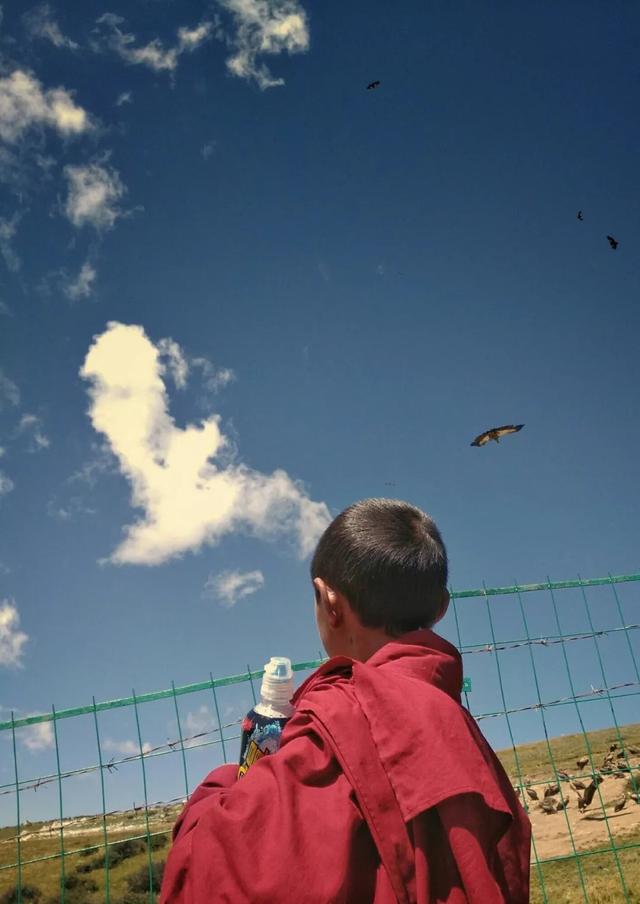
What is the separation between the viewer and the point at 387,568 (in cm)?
196

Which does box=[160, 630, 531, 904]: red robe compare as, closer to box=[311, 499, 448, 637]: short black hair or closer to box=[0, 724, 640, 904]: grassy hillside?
box=[311, 499, 448, 637]: short black hair

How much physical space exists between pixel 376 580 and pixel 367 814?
0.60 meters

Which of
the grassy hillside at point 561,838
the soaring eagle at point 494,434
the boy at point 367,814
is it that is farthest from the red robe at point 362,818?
the soaring eagle at point 494,434

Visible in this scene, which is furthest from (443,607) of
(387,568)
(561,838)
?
(561,838)

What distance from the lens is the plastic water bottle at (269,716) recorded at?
1887 mm

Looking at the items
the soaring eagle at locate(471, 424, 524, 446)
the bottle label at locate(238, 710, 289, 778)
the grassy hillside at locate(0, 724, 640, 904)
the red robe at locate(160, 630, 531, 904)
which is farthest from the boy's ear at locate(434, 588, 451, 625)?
the soaring eagle at locate(471, 424, 524, 446)

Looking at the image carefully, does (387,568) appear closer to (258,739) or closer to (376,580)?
(376,580)

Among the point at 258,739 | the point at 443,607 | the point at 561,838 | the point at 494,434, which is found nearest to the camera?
the point at 258,739

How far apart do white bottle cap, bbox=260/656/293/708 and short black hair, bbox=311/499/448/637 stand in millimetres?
252

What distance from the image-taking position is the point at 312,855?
59.5 inches

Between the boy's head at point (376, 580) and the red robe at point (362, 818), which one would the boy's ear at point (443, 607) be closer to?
the boy's head at point (376, 580)

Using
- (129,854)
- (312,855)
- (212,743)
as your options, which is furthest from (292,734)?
(129,854)

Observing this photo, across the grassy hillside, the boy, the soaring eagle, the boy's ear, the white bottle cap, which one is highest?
the soaring eagle

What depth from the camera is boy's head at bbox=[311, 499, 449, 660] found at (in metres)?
1.96
